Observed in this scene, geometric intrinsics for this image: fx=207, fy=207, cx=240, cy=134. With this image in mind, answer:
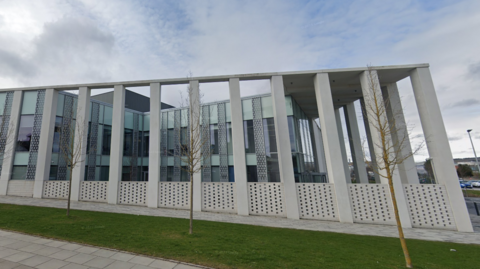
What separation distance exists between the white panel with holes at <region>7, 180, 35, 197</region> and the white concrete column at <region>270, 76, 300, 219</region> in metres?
16.9

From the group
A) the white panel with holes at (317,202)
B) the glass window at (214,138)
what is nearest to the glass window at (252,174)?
the glass window at (214,138)

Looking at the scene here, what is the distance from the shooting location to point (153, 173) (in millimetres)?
12984

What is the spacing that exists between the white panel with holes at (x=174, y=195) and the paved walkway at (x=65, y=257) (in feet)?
21.8

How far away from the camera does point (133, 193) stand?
13.1 metres

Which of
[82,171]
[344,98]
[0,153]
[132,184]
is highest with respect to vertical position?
[344,98]

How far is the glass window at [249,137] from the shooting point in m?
15.6

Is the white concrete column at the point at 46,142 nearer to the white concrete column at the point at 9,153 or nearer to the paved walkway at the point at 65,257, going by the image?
the white concrete column at the point at 9,153

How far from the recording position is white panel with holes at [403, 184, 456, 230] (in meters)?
10.5

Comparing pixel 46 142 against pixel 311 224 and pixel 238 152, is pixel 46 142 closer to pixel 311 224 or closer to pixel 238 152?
pixel 238 152

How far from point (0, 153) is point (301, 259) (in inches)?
788

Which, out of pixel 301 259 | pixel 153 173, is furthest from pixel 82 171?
pixel 301 259

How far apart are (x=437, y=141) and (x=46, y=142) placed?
79.2 feet

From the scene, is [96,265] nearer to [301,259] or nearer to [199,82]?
[301,259]

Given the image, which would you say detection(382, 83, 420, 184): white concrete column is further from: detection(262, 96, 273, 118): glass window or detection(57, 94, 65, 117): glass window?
detection(57, 94, 65, 117): glass window
